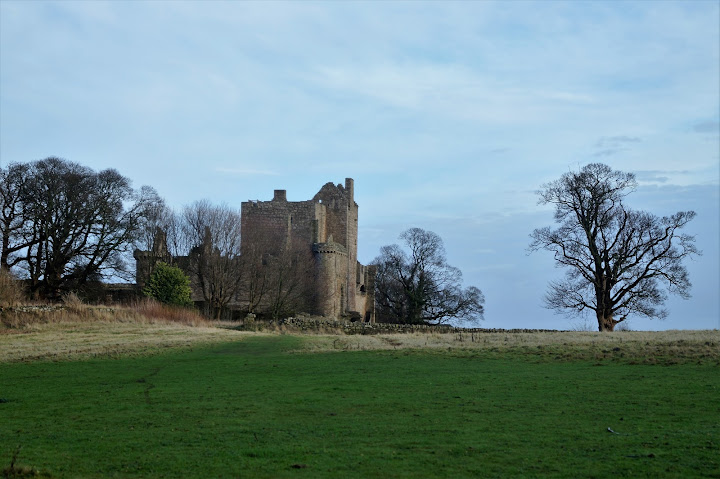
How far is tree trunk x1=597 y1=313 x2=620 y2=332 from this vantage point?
3672 cm

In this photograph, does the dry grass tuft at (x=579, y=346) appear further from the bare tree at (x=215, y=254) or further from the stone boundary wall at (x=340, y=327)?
the bare tree at (x=215, y=254)

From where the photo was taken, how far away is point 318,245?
54.3m

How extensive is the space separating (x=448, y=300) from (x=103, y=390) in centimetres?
5009

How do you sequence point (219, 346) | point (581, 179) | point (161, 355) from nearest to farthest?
point (161, 355), point (219, 346), point (581, 179)

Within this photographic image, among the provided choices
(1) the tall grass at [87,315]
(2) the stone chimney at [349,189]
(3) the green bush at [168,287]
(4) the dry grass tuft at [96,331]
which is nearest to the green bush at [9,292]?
(1) the tall grass at [87,315]

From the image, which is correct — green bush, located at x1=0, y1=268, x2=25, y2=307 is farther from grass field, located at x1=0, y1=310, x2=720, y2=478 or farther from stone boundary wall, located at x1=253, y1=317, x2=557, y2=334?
grass field, located at x1=0, y1=310, x2=720, y2=478

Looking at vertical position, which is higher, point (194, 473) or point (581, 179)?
point (581, 179)

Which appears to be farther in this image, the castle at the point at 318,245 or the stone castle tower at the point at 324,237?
the stone castle tower at the point at 324,237

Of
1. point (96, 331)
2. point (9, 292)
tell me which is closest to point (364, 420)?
point (96, 331)

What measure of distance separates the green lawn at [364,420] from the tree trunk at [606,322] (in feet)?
59.7

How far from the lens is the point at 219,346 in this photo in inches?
965

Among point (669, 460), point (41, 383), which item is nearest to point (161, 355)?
point (41, 383)

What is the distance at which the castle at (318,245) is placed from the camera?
51.0m

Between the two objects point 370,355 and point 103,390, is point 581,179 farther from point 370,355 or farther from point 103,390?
point 103,390
